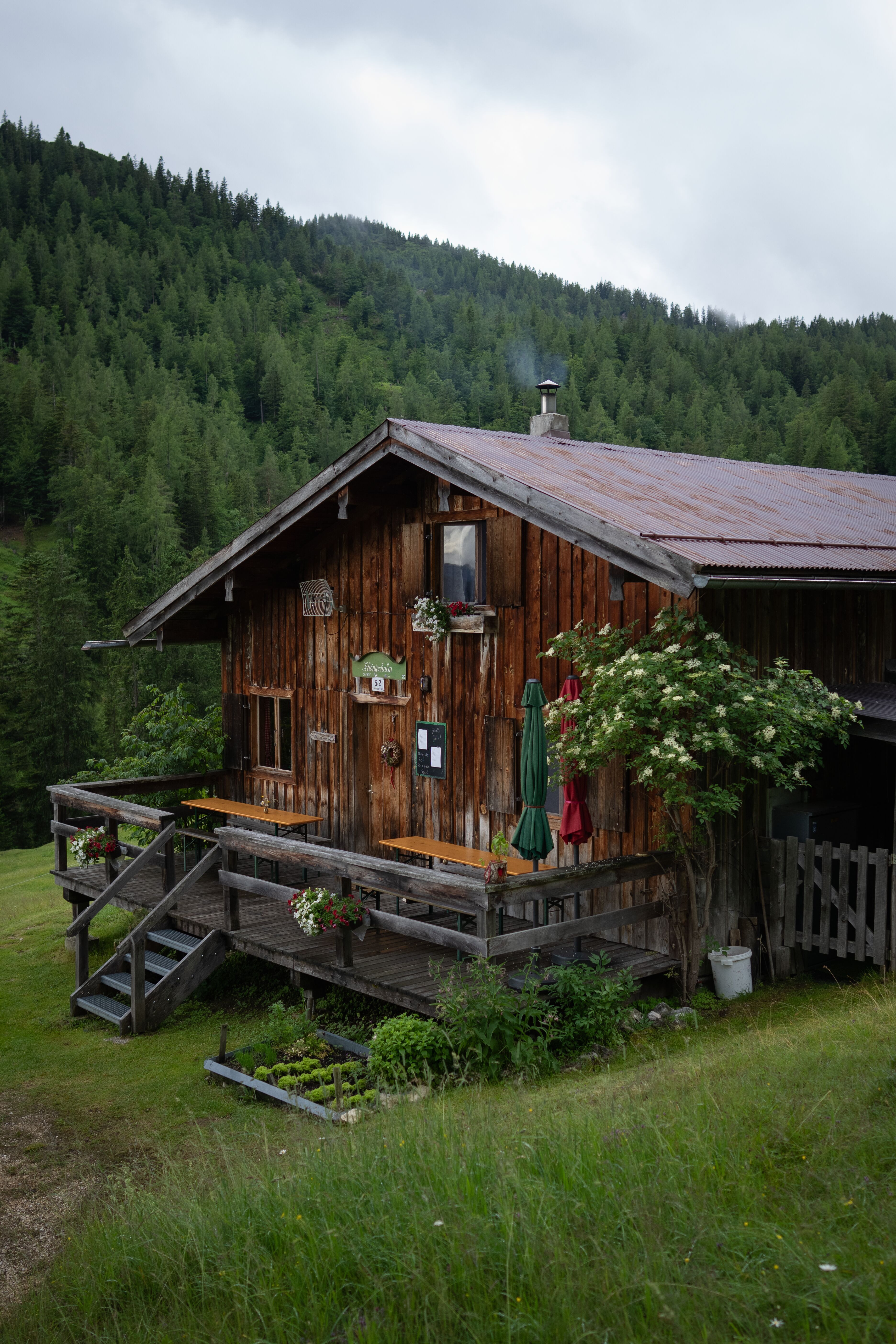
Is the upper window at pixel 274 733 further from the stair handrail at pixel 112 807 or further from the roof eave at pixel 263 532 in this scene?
the stair handrail at pixel 112 807

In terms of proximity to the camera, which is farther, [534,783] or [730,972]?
[534,783]

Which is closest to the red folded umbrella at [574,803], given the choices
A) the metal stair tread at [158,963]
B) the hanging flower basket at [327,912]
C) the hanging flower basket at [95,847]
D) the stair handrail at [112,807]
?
the hanging flower basket at [327,912]

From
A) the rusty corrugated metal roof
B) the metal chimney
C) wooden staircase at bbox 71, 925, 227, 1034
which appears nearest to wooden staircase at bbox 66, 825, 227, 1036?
wooden staircase at bbox 71, 925, 227, 1034

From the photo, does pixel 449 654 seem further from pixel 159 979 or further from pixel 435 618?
pixel 159 979

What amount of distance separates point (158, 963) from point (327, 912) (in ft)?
10.3

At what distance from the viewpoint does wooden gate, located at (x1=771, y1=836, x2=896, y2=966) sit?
369 inches

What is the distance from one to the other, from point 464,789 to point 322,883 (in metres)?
2.29

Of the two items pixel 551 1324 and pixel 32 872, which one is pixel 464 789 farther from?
pixel 32 872

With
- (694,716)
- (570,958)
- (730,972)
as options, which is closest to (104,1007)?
(570,958)

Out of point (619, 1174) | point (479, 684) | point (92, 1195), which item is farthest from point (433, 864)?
point (619, 1174)

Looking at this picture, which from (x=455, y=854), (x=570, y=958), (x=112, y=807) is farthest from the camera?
(x=112, y=807)

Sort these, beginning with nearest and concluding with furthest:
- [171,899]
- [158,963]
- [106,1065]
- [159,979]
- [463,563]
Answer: [106,1065] → [158,963] → [171,899] → [463,563] → [159,979]

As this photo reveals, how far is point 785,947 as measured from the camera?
1020 cm

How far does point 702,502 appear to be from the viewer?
39.8ft
